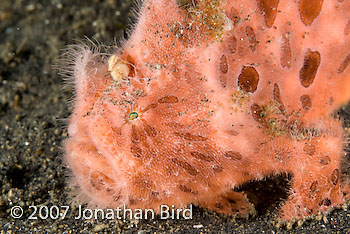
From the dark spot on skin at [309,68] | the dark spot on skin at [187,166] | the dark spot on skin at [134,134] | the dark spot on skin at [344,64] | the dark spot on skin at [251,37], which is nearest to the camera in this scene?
the dark spot on skin at [134,134]

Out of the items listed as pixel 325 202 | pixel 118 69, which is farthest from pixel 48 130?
pixel 325 202

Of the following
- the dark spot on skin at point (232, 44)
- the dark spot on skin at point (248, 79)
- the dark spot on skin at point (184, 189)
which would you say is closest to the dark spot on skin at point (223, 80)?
the dark spot on skin at point (248, 79)

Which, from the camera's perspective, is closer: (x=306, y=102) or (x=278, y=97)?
(x=278, y=97)

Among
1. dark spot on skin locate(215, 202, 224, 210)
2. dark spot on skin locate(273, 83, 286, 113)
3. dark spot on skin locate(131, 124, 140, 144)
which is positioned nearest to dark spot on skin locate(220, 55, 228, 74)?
dark spot on skin locate(273, 83, 286, 113)

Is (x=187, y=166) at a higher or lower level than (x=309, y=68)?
lower

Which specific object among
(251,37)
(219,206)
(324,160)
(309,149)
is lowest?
(219,206)

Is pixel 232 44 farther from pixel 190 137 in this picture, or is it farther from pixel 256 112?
pixel 190 137

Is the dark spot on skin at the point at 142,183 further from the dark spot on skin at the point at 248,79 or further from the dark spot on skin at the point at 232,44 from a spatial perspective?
the dark spot on skin at the point at 232,44
